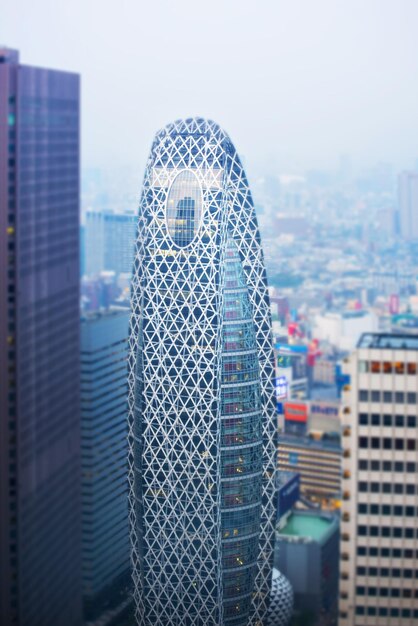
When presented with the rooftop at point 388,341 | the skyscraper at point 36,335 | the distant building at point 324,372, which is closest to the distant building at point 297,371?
the distant building at point 324,372

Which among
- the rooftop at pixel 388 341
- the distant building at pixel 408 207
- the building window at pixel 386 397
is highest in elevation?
the distant building at pixel 408 207

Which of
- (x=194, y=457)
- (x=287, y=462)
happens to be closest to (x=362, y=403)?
(x=194, y=457)

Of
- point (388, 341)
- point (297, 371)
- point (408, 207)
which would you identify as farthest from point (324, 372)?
point (388, 341)

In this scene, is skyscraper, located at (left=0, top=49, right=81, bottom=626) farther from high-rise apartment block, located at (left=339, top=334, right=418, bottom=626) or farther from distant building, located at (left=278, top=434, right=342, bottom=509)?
distant building, located at (left=278, top=434, right=342, bottom=509)

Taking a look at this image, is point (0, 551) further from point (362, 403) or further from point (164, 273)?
point (164, 273)

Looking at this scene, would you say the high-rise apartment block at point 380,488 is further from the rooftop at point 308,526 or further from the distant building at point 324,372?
the distant building at point 324,372

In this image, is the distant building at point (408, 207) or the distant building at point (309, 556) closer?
the distant building at point (309, 556)

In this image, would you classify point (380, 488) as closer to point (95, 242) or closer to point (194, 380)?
point (194, 380)
